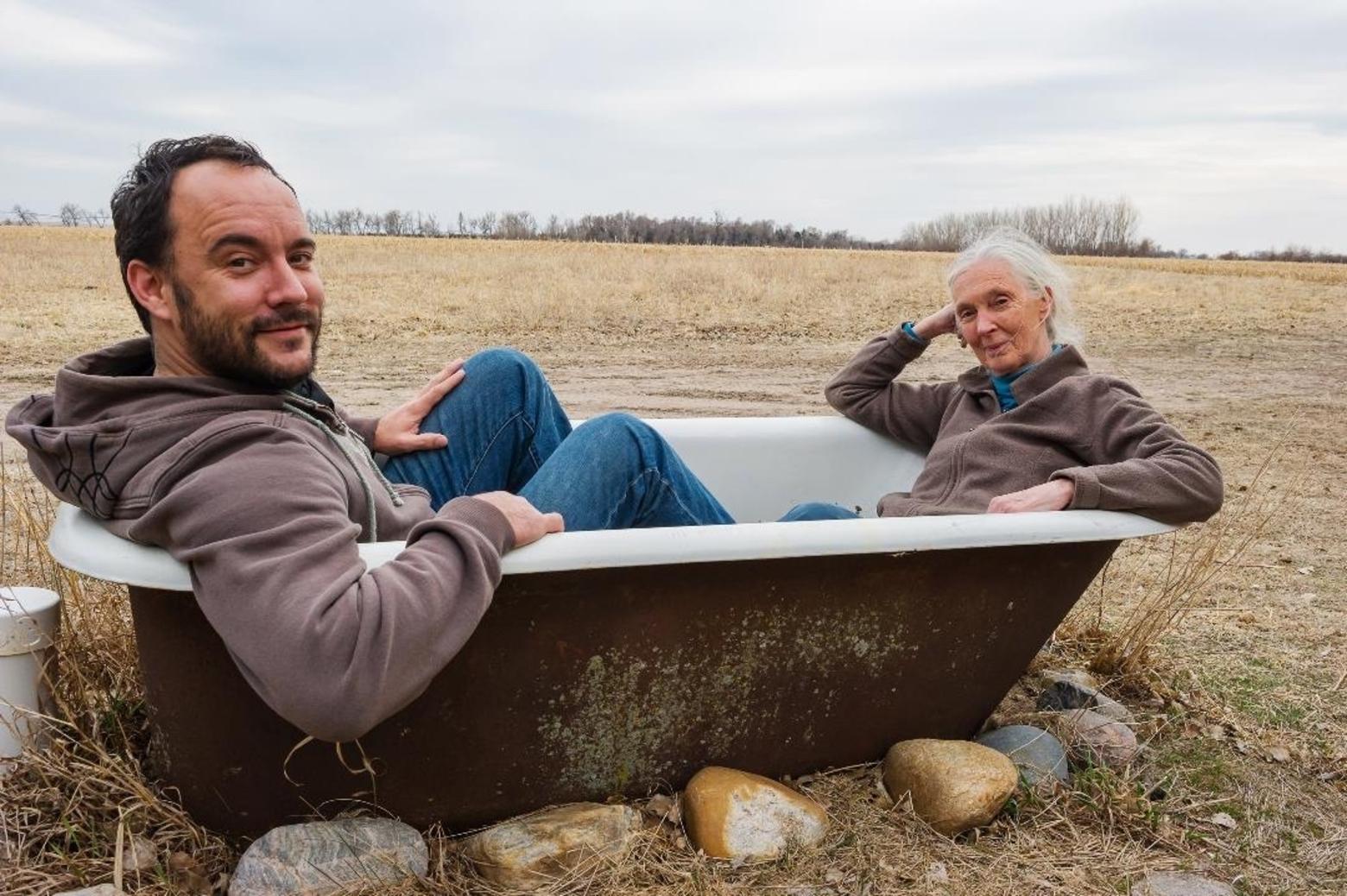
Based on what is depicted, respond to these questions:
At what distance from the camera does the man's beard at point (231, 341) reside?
159 cm

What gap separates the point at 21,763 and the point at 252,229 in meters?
1.12

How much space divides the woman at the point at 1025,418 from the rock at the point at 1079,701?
57 cm

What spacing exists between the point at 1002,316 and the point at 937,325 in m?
0.38

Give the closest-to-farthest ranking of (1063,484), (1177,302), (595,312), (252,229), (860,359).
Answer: (252,229), (1063,484), (860,359), (595,312), (1177,302)

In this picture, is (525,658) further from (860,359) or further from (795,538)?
(860,359)

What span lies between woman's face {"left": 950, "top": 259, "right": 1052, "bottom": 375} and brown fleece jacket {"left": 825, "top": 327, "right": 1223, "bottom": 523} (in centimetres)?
8

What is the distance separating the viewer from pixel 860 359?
Answer: 3104 mm

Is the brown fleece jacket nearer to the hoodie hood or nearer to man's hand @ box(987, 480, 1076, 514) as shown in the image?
man's hand @ box(987, 480, 1076, 514)

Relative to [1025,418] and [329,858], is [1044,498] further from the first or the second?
[329,858]

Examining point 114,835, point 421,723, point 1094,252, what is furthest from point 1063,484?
point 1094,252

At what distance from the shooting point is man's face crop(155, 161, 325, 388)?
1566mm

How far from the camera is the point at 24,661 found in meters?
1.95

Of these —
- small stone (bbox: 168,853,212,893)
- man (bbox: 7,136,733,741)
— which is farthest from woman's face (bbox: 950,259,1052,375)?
small stone (bbox: 168,853,212,893)

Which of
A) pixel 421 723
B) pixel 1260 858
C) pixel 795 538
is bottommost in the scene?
pixel 1260 858
